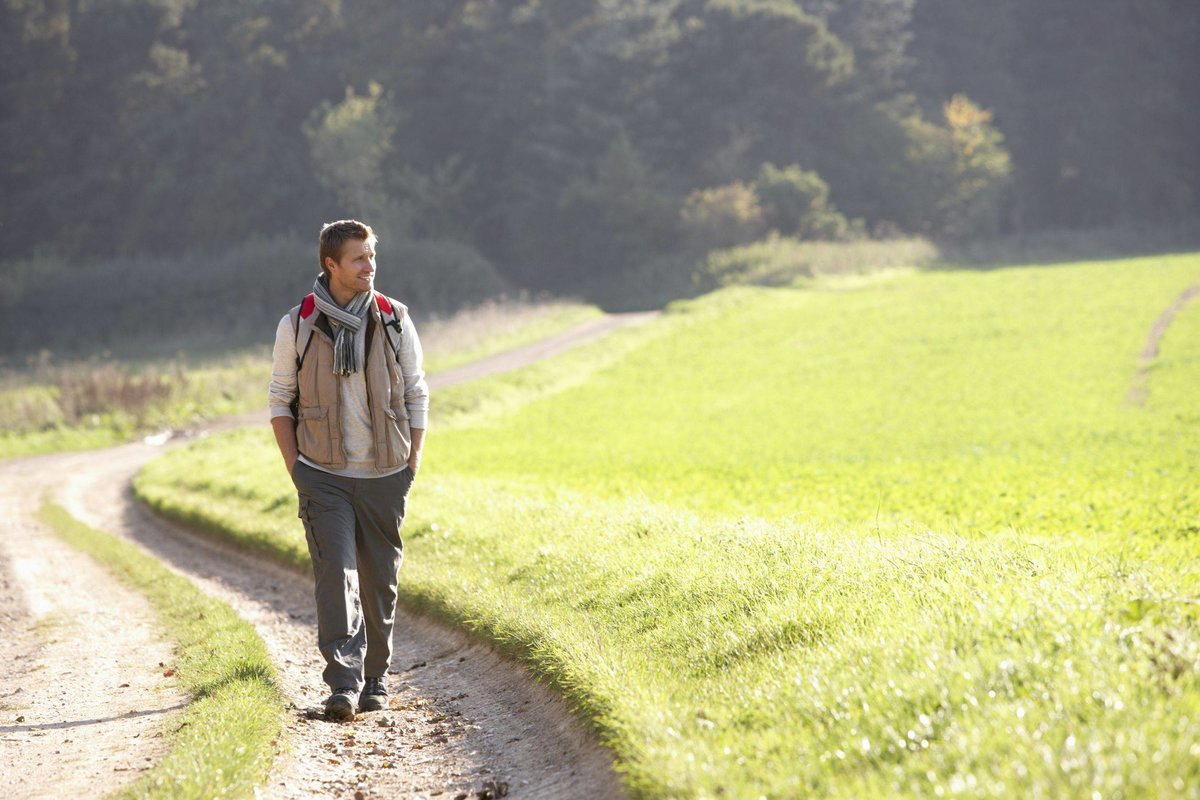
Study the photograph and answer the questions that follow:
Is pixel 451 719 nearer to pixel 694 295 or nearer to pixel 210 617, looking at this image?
pixel 210 617

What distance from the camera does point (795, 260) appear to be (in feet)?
200

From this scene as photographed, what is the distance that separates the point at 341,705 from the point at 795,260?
55.9 metres

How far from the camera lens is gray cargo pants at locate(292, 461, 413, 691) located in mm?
7016

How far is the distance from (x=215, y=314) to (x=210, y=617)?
52.8 m

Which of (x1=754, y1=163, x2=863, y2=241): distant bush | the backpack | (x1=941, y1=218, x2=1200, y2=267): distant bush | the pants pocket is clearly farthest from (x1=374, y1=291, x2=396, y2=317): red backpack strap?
(x1=754, y1=163, x2=863, y2=241): distant bush

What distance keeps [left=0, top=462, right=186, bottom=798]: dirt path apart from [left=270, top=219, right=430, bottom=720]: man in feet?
3.82

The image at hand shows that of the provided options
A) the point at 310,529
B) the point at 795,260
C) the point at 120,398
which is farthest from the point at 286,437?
the point at 795,260

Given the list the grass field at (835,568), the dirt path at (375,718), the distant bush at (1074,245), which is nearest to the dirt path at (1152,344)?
the grass field at (835,568)

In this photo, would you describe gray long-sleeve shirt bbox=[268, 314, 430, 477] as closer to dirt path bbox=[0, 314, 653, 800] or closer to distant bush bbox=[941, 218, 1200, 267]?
dirt path bbox=[0, 314, 653, 800]

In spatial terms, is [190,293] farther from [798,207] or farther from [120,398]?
[798,207]

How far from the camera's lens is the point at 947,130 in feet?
260

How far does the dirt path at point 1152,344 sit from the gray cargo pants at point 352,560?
962 inches

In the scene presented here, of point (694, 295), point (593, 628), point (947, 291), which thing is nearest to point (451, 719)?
point (593, 628)

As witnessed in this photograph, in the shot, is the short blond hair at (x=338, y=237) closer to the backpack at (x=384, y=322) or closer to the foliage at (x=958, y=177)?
the backpack at (x=384, y=322)
